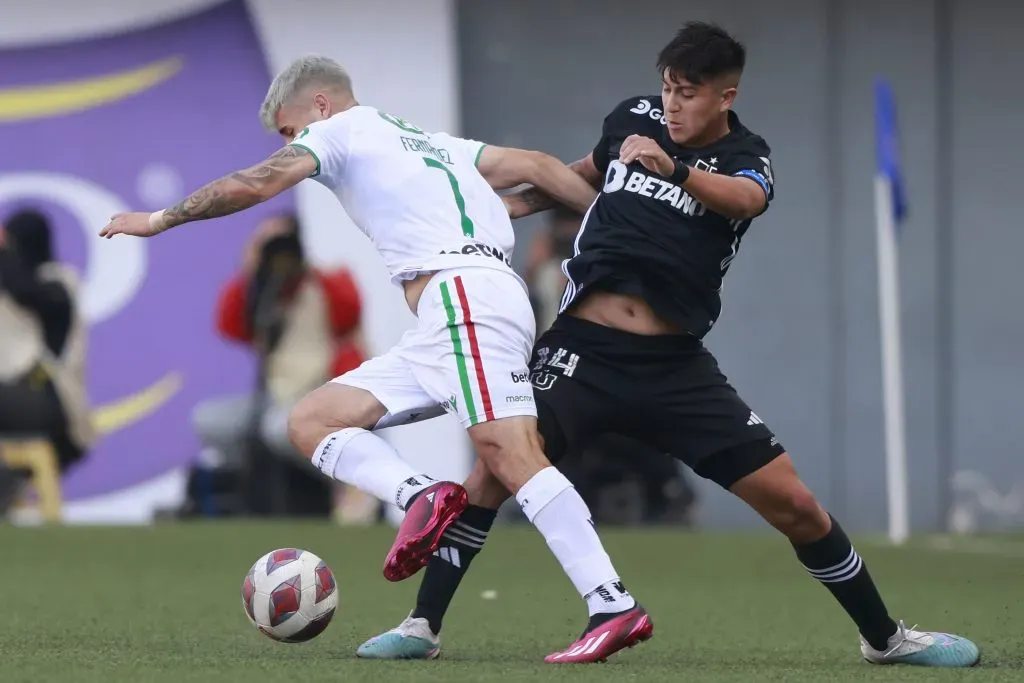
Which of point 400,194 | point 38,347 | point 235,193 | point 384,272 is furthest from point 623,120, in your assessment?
point 384,272

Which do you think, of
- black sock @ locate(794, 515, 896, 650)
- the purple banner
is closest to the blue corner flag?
the purple banner

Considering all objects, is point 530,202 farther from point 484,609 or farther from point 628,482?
point 628,482

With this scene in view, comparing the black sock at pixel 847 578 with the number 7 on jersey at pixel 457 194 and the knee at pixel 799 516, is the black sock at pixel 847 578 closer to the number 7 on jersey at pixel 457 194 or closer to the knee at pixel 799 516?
the knee at pixel 799 516

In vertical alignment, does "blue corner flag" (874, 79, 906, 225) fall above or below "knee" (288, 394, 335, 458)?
below

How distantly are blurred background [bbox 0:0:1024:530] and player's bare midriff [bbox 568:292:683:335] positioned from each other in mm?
7918

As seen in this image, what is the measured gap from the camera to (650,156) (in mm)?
5309

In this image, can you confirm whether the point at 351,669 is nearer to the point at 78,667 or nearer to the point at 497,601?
the point at 78,667

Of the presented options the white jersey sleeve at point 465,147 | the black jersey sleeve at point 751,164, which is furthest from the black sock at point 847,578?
the white jersey sleeve at point 465,147

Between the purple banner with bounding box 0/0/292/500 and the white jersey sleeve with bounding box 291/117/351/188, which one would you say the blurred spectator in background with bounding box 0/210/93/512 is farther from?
the white jersey sleeve with bounding box 291/117/351/188

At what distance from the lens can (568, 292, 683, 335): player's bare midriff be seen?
5.71 metres

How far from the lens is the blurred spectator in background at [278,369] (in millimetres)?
14289

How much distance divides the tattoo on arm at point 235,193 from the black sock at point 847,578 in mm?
1999

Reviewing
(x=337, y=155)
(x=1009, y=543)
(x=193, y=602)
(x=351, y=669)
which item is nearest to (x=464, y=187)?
(x=337, y=155)

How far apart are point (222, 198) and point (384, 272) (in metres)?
10.2
